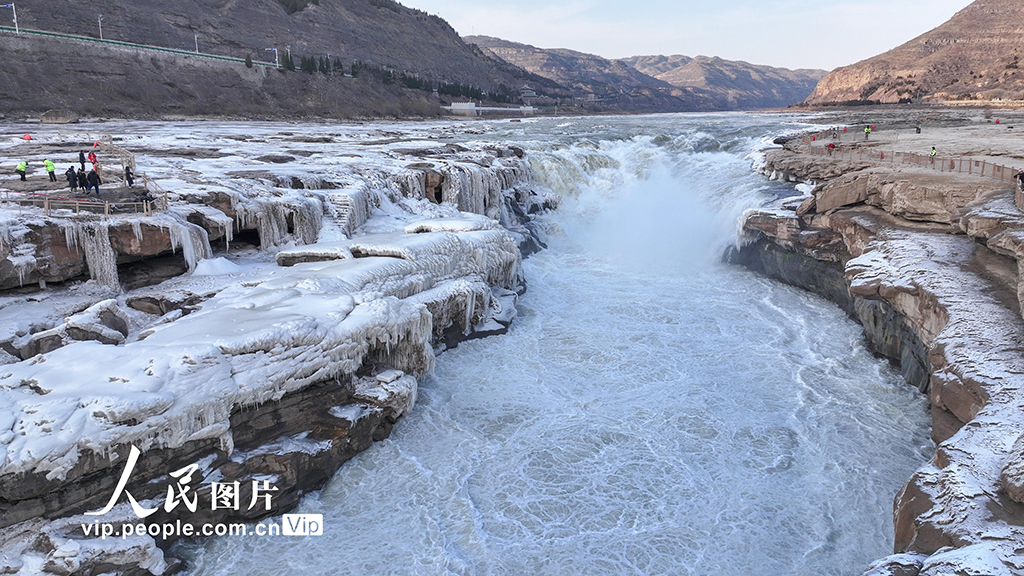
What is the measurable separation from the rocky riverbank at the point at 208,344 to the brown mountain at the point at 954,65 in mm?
94126

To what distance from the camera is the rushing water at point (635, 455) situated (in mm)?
8148

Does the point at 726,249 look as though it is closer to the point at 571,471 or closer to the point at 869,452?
the point at 869,452

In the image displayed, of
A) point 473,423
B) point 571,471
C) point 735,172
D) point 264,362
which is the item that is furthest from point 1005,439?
point 735,172

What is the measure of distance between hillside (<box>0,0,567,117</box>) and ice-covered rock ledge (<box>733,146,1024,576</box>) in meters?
49.3

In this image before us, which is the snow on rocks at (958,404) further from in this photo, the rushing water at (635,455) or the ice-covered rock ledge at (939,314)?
the rushing water at (635,455)

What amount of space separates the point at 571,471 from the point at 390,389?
332 centimetres

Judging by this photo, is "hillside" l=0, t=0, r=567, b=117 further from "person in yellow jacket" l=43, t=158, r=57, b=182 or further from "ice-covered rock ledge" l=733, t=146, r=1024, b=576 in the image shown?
"ice-covered rock ledge" l=733, t=146, r=1024, b=576

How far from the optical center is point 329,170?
768 inches

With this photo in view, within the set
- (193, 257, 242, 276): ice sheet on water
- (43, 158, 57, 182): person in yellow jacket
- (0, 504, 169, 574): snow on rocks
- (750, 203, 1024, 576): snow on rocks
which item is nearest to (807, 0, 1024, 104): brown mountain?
(750, 203, 1024, 576): snow on rocks

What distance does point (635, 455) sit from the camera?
33.6 ft

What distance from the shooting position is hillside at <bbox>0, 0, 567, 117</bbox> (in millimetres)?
47219

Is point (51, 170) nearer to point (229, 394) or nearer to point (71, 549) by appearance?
point (229, 394)

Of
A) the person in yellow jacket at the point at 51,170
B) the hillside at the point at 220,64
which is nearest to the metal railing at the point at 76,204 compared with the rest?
the person in yellow jacket at the point at 51,170

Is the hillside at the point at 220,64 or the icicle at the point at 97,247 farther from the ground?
the hillside at the point at 220,64
